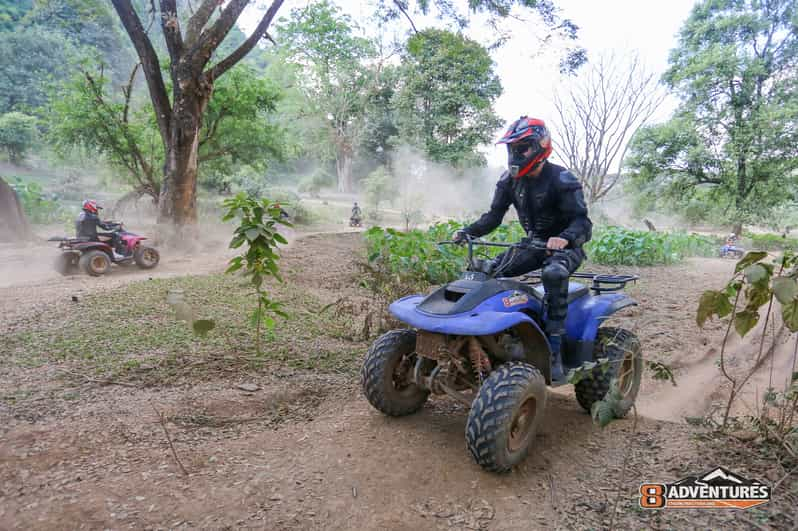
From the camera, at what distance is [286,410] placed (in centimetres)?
349

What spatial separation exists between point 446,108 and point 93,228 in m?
27.0

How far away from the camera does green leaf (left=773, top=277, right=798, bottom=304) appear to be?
2.15 m

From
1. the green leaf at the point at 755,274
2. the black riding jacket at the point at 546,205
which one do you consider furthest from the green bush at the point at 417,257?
the green leaf at the point at 755,274

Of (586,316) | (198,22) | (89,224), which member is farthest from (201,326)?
(198,22)

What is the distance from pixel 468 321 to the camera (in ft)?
8.68

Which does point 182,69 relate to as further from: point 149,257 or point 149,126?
point 149,126

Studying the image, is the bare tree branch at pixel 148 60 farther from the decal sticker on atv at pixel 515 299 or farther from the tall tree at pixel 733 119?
the tall tree at pixel 733 119

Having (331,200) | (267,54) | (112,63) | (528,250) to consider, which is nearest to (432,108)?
(331,200)

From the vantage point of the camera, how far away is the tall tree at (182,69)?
9695 millimetres

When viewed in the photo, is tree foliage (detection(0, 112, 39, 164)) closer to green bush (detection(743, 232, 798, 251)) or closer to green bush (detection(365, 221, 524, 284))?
green bush (detection(365, 221, 524, 284))

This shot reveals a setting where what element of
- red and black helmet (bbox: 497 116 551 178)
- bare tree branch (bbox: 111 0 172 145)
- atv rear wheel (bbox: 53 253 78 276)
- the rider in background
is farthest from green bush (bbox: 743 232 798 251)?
atv rear wheel (bbox: 53 253 78 276)

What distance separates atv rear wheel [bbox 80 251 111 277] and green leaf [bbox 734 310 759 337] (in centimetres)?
954

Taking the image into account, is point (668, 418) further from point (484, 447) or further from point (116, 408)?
point (116, 408)

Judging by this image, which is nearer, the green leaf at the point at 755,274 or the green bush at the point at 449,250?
the green leaf at the point at 755,274
